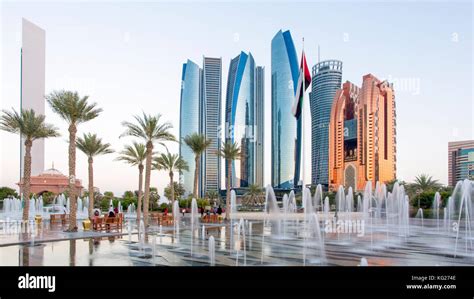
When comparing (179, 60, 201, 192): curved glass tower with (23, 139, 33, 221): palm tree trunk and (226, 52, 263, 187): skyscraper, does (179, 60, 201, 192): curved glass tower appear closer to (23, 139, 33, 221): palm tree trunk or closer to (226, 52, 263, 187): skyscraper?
(226, 52, 263, 187): skyscraper

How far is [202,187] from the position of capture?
154500 millimetres

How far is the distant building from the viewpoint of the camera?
116 metres

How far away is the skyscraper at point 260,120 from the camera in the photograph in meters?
154

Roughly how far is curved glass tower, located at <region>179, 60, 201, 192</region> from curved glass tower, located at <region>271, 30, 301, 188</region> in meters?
29.9

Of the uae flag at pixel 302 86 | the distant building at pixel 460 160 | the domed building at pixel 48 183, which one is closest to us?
the uae flag at pixel 302 86

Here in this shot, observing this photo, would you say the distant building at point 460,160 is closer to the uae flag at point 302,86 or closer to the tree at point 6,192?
the uae flag at point 302,86

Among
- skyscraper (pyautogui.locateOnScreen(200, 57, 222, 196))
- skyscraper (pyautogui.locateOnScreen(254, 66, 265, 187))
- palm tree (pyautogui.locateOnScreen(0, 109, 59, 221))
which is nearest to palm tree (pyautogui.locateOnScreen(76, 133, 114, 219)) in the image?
palm tree (pyautogui.locateOnScreen(0, 109, 59, 221))

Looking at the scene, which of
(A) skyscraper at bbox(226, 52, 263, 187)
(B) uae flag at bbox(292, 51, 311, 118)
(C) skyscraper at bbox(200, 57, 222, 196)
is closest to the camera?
(B) uae flag at bbox(292, 51, 311, 118)

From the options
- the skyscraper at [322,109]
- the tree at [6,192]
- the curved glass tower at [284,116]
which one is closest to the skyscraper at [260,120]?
the curved glass tower at [284,116]

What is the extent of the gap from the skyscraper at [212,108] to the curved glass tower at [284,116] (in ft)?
75.8
